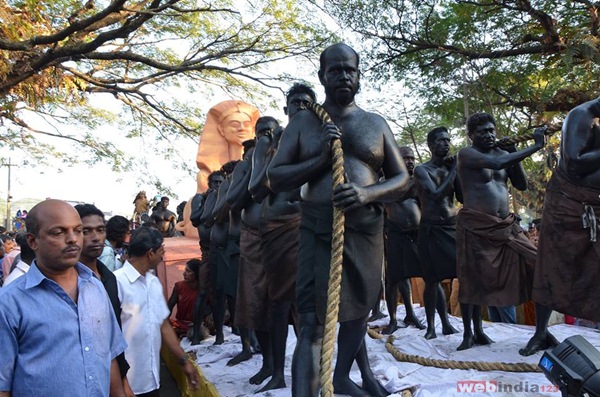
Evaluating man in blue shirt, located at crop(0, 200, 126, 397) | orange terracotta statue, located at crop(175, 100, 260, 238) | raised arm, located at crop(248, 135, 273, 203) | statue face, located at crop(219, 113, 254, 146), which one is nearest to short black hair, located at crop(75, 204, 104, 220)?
man in blue shirt, located at crop(0, 200, 126, 397)

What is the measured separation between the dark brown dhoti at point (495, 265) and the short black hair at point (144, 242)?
8.34ft

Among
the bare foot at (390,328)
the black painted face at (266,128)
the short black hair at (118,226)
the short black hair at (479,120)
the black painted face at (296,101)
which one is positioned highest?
the black painted face at (296,101)

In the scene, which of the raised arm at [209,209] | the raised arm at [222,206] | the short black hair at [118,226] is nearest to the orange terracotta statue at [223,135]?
the raised arm at [209,209]

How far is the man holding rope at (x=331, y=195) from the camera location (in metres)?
2.86

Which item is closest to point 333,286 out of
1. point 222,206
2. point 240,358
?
point 240,358

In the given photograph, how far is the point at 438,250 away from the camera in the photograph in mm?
5219

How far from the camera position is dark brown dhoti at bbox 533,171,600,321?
3.52m

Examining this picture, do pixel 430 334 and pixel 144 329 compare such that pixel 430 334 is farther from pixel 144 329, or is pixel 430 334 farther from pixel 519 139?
pixel 144 329

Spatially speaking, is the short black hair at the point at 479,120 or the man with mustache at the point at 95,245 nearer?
the man with mustache at the point at 95,245

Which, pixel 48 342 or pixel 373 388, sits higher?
pixel 48 342

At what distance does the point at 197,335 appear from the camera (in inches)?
255

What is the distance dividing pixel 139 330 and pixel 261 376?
4.32 ft

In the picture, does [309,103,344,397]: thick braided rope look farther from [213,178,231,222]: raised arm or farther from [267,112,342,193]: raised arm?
[213,178,231,222]: raised arm

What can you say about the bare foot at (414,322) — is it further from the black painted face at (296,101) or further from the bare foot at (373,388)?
the black painted face at (296,101)
